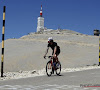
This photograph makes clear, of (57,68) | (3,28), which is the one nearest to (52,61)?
(57,68)

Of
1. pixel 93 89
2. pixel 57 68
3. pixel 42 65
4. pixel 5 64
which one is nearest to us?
pixel 93 89

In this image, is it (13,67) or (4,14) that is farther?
(13,67)

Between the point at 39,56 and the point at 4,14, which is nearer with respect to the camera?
the point at 4,14

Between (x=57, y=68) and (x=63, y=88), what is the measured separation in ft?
13.7

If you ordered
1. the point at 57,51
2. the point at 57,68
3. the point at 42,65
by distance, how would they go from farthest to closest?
the point at 42,65 → the point at 57,68 → the point at 57,51

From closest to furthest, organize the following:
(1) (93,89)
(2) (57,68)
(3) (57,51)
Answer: (1) (93,89)
(3) (57,51)
(2) (57,68)

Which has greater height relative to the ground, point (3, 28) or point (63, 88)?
point (3, 28)

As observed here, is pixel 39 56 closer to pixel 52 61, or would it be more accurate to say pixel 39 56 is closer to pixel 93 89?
pixel 52 61

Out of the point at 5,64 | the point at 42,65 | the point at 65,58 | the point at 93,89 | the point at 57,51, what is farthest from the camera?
the point at 65,58

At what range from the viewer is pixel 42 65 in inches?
930

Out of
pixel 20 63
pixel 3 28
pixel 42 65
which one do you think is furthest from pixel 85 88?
pixel 20 63

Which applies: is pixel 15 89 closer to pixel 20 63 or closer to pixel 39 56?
pixel 20 63

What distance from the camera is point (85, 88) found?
22.0 ft

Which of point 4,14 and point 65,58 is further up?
point 4,14
